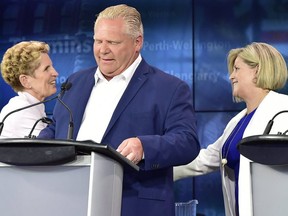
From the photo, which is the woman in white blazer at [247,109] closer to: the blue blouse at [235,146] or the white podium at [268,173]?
the blue blouse at [235,146]

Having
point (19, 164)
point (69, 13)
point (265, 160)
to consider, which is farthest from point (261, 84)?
point (69, 13)

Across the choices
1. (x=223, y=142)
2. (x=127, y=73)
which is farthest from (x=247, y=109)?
(x=127, y=73)

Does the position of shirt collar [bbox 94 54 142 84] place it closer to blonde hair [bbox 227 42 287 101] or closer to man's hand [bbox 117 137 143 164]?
man's hand [bbox 117 137 143 164]

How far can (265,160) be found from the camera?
1.64 meters

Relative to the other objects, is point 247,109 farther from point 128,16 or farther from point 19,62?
point 19,62

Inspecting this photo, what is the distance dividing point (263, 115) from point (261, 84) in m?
0.25

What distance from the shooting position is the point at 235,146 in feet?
9.34

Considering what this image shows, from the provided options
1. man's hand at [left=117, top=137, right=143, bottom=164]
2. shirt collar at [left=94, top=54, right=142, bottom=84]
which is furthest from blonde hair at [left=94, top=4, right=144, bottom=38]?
man's hand at [left=117, top=137, right=143, bottom=164]

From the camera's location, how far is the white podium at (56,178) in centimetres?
163

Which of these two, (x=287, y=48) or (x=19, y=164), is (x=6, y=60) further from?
(x=287, y=48)

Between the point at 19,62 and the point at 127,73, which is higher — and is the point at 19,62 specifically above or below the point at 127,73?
above

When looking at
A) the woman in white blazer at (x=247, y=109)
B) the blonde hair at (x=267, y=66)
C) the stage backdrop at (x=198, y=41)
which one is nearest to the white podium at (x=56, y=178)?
the woman in white blazer at (x=247, y=109)

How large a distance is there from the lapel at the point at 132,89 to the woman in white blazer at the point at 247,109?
2.01 ft

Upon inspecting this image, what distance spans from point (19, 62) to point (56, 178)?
64.5 inches
